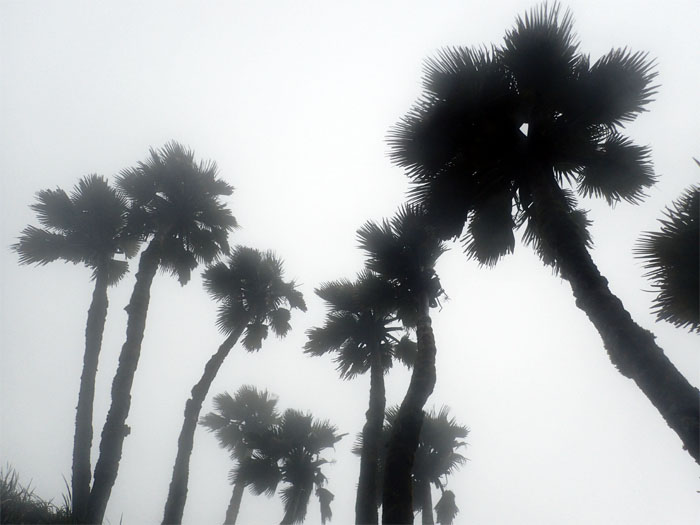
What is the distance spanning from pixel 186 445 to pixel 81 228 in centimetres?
704

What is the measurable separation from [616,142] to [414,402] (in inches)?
183

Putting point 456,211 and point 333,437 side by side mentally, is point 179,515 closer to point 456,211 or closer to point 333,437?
point 333,437

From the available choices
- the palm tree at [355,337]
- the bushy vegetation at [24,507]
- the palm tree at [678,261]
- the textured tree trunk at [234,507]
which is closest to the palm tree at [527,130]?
the palm tree at [678,261]

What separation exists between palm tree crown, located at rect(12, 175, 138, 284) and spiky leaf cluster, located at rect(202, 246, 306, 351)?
9.51 ft

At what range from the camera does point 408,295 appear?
8.19m

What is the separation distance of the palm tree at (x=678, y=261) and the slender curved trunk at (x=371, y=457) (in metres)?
5.54

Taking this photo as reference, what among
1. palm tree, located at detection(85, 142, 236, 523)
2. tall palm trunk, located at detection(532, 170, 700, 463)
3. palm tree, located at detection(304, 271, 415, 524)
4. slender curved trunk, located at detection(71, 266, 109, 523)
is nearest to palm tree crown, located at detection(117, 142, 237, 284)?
palm tree, located at detection(85, 142, 236, 523)

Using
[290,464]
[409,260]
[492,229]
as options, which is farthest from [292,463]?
[492,229]

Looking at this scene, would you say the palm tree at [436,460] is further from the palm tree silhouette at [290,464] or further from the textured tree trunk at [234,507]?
the textured tree trunk at [234,507]

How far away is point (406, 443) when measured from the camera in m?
4.86

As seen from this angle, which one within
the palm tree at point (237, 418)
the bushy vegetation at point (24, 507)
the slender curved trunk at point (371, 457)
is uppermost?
the palm tree at point (237, 418)

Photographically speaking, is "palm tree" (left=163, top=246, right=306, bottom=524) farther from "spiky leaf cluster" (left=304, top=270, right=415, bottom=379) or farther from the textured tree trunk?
the textured tree trunk

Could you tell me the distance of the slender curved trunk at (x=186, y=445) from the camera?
8.70m

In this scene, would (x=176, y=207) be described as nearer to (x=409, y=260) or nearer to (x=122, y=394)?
(x=122, y=394)
